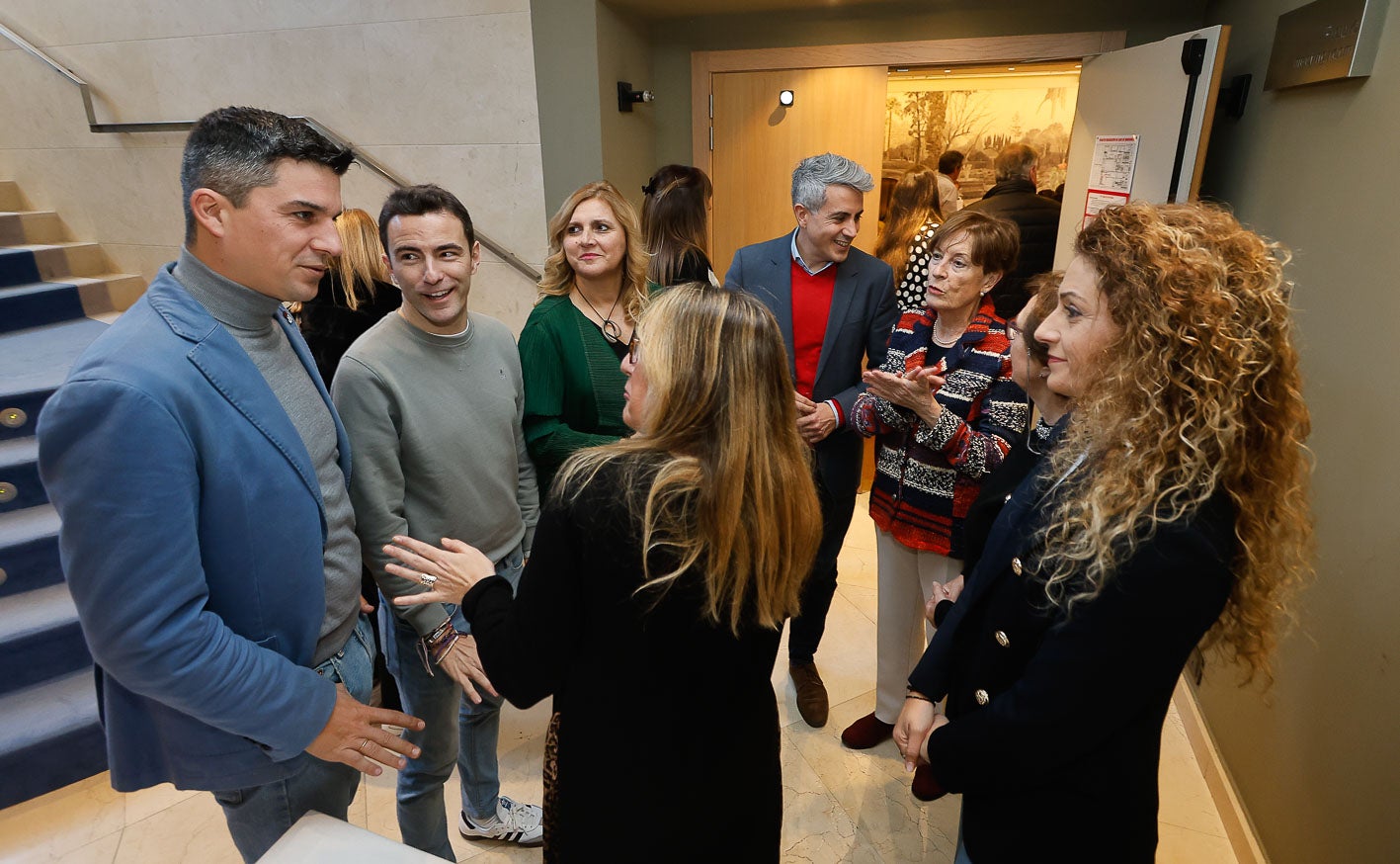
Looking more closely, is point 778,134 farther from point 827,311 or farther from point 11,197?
point 11,197

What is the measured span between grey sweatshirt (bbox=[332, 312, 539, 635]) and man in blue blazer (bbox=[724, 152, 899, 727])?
3.10 ft

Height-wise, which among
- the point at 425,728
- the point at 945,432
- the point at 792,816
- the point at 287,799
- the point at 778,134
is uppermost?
the point at 778,134

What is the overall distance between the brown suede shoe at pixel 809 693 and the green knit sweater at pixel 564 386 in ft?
3.81

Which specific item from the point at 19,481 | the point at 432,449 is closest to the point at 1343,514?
the point at 432,449

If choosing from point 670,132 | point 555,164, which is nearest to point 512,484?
point 555,164

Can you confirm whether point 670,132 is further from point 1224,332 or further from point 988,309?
point 1224,332

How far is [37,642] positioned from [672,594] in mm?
2490

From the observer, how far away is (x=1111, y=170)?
316 centimetres

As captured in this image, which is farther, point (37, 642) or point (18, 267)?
point (18, 267)

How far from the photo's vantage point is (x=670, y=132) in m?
4.50

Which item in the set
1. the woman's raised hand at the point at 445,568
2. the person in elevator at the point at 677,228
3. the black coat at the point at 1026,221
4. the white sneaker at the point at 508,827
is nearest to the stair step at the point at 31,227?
the person in elevator at the point at 677,228

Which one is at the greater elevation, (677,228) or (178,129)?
(178,129)

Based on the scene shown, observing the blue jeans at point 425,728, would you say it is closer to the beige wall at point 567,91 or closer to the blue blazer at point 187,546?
the blue blazer at point 187,546

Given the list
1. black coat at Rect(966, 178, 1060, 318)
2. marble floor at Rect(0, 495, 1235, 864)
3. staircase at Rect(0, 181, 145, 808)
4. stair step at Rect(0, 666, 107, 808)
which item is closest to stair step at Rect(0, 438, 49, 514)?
staircase at Rect(0, 181, 145, 808)
